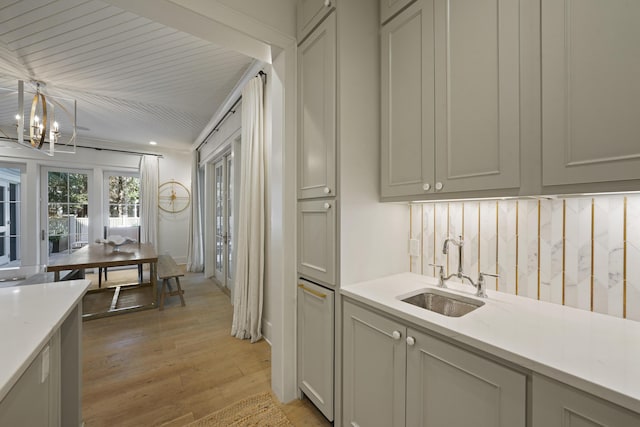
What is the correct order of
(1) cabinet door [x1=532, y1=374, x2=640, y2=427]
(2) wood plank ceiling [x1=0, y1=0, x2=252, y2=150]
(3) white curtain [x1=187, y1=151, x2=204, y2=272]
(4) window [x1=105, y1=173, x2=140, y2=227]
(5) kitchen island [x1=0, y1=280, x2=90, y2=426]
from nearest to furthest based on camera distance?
(1) cabinet door [x1=532, y1=374, x2=640, y2=427], (5) kitchen island [x1=0, y1=280, x2=90, y2=426], (2) wood plank ceiling [x1=0, y1=0, x2=252, y2=150], (3) white curtain [x1=187, y1=151, x2=204, y2=272], (4) window [x1=105, y1=173, x2=140, y2=227]

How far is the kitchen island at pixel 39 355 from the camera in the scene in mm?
746

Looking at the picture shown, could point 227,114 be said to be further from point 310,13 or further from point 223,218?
point 310,13

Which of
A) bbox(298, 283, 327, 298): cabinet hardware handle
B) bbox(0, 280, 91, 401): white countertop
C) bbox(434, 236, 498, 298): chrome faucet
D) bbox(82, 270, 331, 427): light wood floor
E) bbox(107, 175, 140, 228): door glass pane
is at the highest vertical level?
bbox(107, 175, 140, 228): door glass pane

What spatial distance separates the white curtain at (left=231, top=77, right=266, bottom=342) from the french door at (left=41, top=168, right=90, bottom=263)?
4.76m

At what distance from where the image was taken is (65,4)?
1.91 m

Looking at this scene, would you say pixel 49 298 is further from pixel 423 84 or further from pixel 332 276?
pixel 423 84

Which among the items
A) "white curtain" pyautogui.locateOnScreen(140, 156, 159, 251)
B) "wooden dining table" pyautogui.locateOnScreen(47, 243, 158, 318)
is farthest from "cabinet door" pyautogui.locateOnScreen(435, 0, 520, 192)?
"white curtain" pyautogui.locateOnScreen(140, 156, 159, 251)

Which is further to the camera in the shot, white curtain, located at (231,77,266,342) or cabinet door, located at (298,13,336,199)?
white curtain, located at (231,77,266,342)

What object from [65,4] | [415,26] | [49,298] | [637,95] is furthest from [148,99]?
[637,95]

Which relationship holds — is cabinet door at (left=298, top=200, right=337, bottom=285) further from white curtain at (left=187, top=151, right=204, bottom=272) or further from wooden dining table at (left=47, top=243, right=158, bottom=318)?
white curtain at (left=187, top=151, right=204, bottom=272)

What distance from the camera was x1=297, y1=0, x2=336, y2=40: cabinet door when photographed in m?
1.50

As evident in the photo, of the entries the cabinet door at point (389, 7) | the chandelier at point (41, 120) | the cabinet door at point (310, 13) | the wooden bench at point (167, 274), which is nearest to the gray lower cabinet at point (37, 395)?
the cabinet door at point (310, 13)

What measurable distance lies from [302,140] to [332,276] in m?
0.89

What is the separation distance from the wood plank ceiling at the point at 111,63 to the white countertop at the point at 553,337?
2.67m
